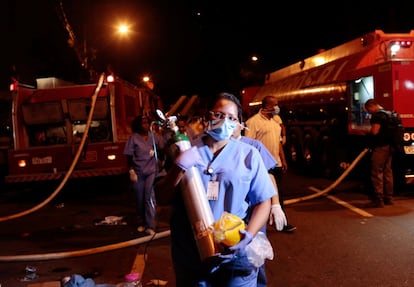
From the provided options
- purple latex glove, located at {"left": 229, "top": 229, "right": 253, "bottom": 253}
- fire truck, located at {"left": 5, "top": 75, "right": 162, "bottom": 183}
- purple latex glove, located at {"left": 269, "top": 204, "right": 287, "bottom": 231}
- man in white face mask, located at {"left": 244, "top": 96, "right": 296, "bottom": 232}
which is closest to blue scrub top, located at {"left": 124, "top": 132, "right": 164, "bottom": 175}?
man in white face mask, located at {"left": 244, "top": 96, "right": 296, "bottom": 232}

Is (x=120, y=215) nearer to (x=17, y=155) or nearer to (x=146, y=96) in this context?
(x=17, y=155)

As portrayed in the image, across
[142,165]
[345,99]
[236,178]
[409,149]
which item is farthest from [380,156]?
[236,178]

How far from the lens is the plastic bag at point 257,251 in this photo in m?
2.77

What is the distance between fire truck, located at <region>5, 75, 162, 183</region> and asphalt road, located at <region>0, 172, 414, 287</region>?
83 cm

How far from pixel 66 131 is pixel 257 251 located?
376 inches

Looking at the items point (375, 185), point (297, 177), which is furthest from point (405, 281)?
point (297, 177)

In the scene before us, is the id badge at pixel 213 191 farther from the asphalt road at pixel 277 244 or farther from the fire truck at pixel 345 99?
the fire truck at pixel 345 99

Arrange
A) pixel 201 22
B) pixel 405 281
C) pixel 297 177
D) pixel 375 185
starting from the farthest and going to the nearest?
pixel 201 22 → pixel 297 177 → pixel 375 185 → pixel 405 281

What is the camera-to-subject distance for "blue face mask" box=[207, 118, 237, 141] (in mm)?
2949

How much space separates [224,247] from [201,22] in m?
34.3

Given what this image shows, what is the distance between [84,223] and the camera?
8.89 meters

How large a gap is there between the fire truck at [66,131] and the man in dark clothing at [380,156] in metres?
5.10

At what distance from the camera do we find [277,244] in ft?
22.0

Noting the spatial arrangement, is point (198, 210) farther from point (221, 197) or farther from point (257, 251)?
point (257, 251)
